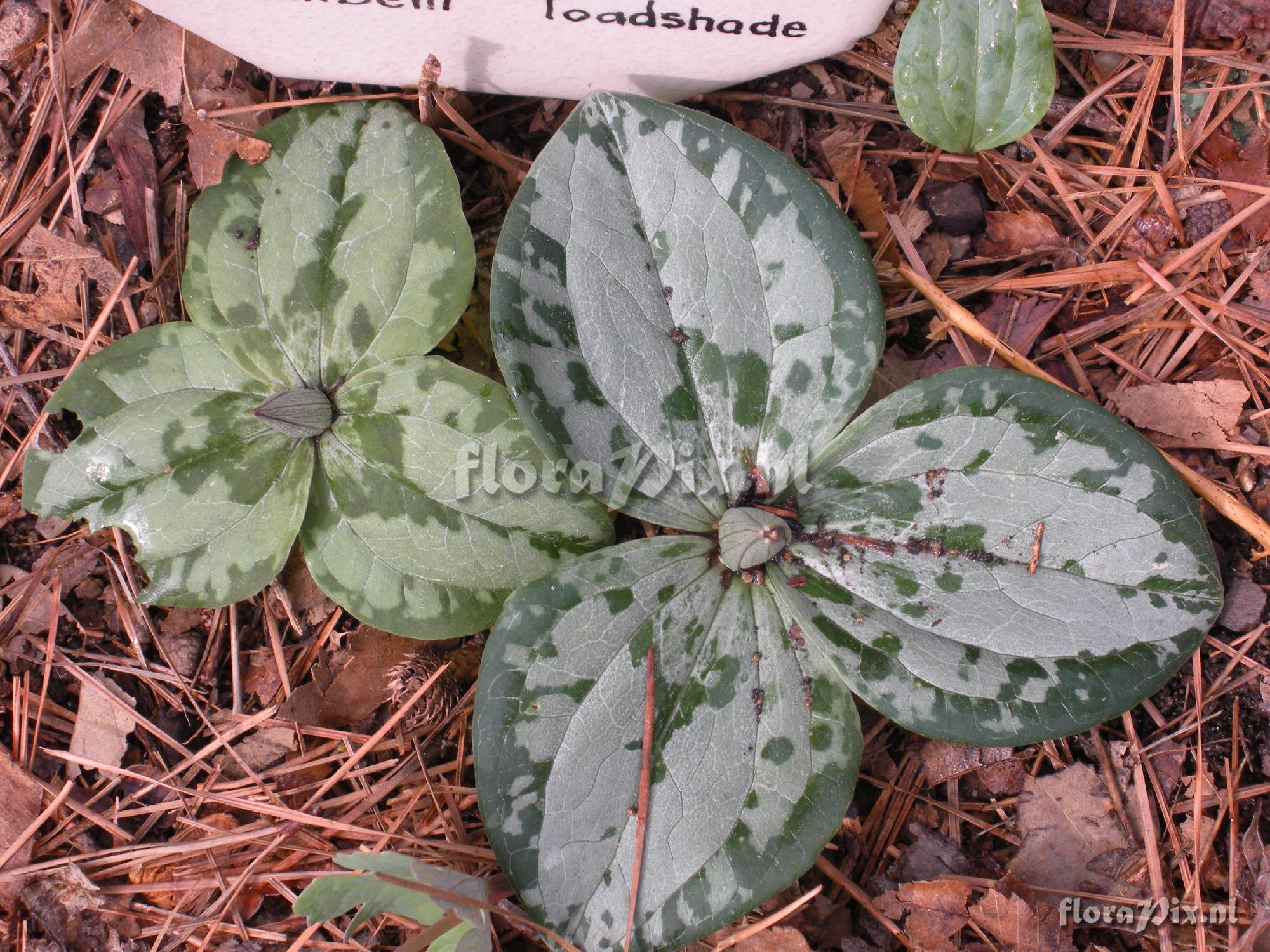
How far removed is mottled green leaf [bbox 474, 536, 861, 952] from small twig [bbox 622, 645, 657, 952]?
0.01m

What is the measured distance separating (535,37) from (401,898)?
1713 millimetres

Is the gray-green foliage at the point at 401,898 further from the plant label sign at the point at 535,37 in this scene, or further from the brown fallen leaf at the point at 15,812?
the plant label sign at the point at 535,37

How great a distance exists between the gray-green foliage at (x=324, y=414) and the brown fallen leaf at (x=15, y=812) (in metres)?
0.52

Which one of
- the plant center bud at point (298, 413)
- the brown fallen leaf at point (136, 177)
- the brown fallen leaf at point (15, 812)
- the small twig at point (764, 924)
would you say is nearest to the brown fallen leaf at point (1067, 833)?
the small twig at point (764, 924)

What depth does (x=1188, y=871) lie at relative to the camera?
1850mm

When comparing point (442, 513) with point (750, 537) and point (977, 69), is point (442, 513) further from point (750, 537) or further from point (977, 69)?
point (977, 69)

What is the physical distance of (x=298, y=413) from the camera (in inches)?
71.5

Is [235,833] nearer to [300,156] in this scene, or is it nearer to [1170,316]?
[300,156]

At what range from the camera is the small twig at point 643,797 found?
1.66 meters

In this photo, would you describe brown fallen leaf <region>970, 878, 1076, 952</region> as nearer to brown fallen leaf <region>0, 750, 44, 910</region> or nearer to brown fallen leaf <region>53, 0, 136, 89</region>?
brown fallen leaf <region>0, 750, 44, 910</region>

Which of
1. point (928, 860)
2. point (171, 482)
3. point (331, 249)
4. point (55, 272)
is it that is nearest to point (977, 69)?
point (331, 249)

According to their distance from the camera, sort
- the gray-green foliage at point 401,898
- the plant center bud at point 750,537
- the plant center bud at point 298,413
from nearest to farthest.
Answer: the gray-green foliage at point 401,898 → the plant center bud at point 750,537 → the plant center bud at point 298,413

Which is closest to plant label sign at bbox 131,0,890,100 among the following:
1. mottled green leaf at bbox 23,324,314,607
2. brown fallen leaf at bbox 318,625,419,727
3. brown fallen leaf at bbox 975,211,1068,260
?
brown fallen leaf at bbox 975,211,1068,260

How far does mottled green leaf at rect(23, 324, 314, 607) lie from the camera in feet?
6.14
